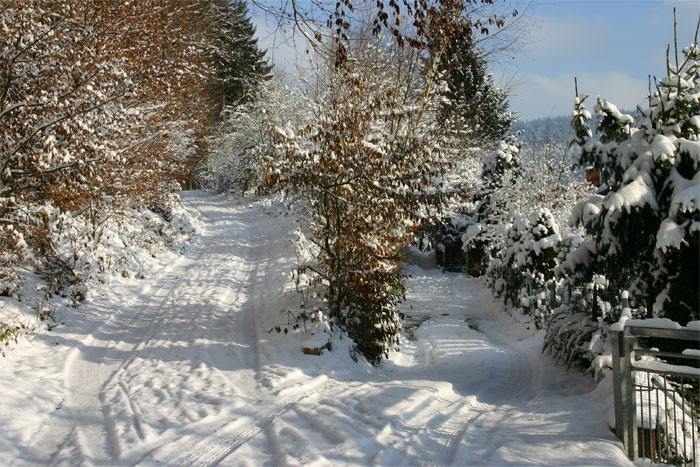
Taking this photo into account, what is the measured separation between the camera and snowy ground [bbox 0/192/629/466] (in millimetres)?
4312

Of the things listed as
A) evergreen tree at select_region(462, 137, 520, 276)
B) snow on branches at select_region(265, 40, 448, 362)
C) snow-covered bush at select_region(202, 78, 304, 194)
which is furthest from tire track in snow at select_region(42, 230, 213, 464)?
snow-covered bush at select_region(202, 78, 304, 194)

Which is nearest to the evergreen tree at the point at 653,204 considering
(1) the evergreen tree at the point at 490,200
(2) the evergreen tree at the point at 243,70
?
(1) the evergreen tree at the point at 490,200

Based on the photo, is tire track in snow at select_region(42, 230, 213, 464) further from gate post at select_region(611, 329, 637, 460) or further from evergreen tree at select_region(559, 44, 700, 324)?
evergreen tree at select_region(559, 44, 700, 324)

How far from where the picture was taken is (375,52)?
1374cm

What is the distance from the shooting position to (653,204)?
6.06 metres

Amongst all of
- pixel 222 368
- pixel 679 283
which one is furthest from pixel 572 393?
pixel 222 368

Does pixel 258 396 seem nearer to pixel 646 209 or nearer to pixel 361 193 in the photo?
pixel 361 193

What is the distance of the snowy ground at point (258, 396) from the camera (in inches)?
170

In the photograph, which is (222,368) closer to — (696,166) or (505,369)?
(505,369)

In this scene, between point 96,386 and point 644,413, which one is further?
point 96,386

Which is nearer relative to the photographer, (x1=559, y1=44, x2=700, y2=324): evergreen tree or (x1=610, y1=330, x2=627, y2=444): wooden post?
(x1=610, y1=330, x2=627, y2=444): wooden post

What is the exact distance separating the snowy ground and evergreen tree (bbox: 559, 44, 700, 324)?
5.54 feet

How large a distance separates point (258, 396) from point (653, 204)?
5.53 meters

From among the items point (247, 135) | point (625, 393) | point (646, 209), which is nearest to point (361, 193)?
point (646, 209)
